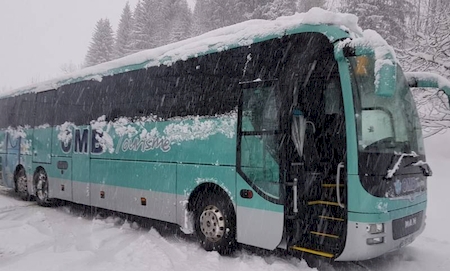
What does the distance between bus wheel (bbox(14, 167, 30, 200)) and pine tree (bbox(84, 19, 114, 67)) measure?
39.1 metres

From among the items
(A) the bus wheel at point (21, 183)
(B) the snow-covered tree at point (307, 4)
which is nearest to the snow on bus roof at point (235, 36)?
(A) the bus wheel at point (21, 183)

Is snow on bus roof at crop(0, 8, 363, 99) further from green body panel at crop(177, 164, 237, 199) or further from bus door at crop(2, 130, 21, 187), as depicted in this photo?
bus door at crop(2, 130, 21, 187)

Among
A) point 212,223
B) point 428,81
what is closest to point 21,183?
point 212,223

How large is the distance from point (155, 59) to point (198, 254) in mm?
3955

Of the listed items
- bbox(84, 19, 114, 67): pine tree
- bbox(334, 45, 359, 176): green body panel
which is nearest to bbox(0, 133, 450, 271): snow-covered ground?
bbox(334, 45, 359, 176): green body panel

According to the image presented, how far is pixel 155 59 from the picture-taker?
7.75m

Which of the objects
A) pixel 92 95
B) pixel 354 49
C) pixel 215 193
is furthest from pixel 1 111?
pixel 354 49

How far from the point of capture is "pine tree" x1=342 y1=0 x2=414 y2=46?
23.1 m

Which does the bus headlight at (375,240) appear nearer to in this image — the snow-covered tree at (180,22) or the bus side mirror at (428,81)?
the bus side mirror at (428,81)

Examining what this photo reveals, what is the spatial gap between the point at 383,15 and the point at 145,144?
68.3ft

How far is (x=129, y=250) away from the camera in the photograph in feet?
20.8

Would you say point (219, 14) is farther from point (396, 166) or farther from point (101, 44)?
point (396, 166)

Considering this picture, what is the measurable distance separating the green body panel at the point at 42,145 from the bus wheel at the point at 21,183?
1.00 metres

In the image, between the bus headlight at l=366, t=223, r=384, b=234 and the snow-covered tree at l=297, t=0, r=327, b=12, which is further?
the snow-covered tree at l=297, t=0, r=327, b=12
